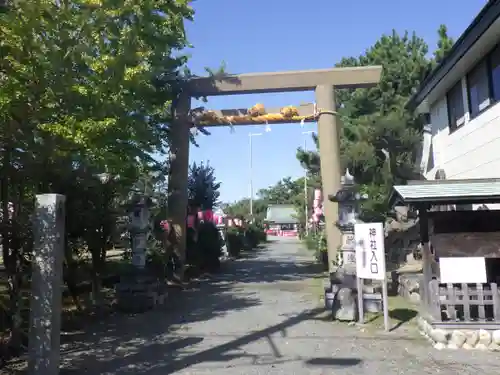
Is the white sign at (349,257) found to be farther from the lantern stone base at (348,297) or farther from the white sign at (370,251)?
the white sign at (370,251)

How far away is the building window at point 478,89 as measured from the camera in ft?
37.0

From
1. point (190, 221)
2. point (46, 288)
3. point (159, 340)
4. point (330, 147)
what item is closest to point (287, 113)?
point (330, 147)

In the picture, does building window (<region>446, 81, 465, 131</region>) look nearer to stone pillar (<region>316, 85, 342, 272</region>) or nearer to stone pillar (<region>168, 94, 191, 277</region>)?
stone pillar (<region>316, 85, 342, 272</region>)

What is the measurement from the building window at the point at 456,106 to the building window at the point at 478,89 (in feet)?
1.84

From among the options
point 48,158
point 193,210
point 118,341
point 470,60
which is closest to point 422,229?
point 470,60

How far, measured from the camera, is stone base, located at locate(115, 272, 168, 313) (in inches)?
492

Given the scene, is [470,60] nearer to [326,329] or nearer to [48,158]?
[326,329]

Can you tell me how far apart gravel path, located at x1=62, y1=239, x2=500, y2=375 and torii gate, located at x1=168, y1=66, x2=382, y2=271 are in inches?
210

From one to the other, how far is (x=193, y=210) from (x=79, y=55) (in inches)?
541

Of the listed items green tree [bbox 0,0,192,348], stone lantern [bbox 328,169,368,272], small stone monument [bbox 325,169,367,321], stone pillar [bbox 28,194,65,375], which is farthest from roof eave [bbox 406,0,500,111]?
stone pillar [bbox 28,194,65,375]

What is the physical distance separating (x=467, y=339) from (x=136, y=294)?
780cm

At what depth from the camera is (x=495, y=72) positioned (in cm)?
1076

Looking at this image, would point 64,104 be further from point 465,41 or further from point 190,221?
point 190,221

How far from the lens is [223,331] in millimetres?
9703
